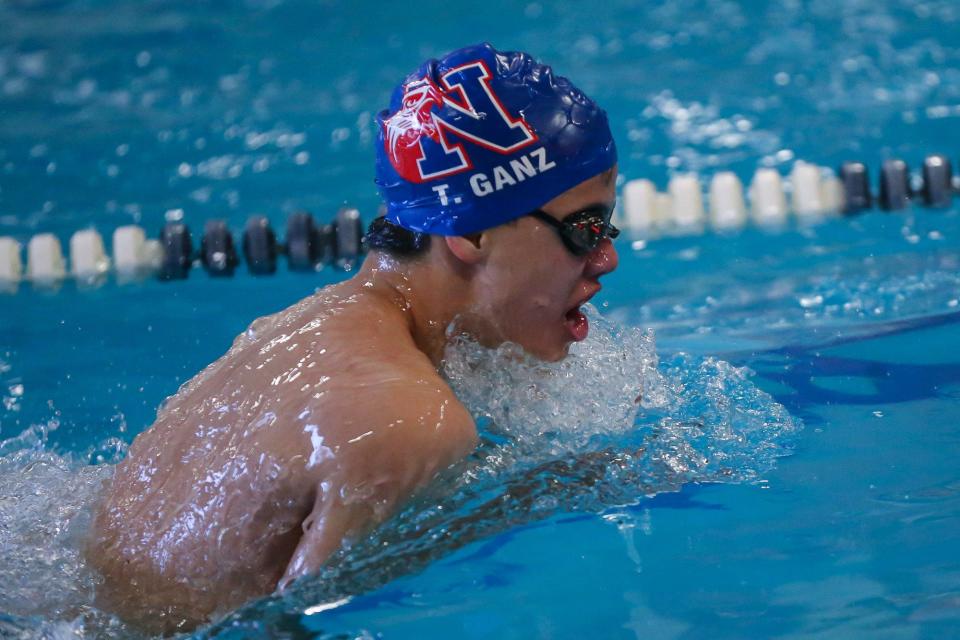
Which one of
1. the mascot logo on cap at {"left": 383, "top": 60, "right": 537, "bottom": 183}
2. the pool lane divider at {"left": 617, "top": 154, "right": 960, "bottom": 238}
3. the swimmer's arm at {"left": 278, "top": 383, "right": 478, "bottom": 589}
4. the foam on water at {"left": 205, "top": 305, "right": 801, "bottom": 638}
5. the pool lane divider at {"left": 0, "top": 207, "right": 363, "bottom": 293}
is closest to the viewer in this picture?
the swimmer's arm at {"left": 278, "top": 383, "right": 478, "bottom": 589}

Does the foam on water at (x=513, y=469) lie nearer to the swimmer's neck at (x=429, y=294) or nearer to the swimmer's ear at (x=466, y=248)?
the swimmer's neck at (x=429, y=294)

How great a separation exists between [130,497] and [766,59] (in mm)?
6254

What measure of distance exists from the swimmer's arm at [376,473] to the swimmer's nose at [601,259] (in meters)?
0.65

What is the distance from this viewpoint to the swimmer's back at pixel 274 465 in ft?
5.91

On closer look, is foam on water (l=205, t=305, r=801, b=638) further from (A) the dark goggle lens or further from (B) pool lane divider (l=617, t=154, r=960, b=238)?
(B) pool lane divider (l=617, t=154, r=960, b=238)

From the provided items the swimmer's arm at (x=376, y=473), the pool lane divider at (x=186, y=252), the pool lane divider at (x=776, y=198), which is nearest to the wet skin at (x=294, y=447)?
the swimmer's arm at (x=376, y=473)

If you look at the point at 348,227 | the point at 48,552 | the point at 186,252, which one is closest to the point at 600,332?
the point at 48,552

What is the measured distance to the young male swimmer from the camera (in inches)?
72.2

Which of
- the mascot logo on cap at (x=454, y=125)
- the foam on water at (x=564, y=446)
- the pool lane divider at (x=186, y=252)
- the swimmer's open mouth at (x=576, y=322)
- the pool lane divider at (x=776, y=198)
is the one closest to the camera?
the foam on water at (x=564, y=446)

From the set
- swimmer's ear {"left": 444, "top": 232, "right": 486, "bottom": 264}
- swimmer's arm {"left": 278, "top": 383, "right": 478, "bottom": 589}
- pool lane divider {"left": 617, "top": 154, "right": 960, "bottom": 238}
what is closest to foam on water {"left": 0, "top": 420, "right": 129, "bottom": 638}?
swimmer's arm {"left": 278, "top": 383, "right": 478, "bottom": 589}

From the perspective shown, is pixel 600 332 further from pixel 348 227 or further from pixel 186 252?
pixel 186 252

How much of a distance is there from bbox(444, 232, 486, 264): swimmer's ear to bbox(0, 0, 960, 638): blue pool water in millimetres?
274

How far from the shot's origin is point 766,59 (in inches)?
292

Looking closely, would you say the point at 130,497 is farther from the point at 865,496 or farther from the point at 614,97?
the point at 614,97
